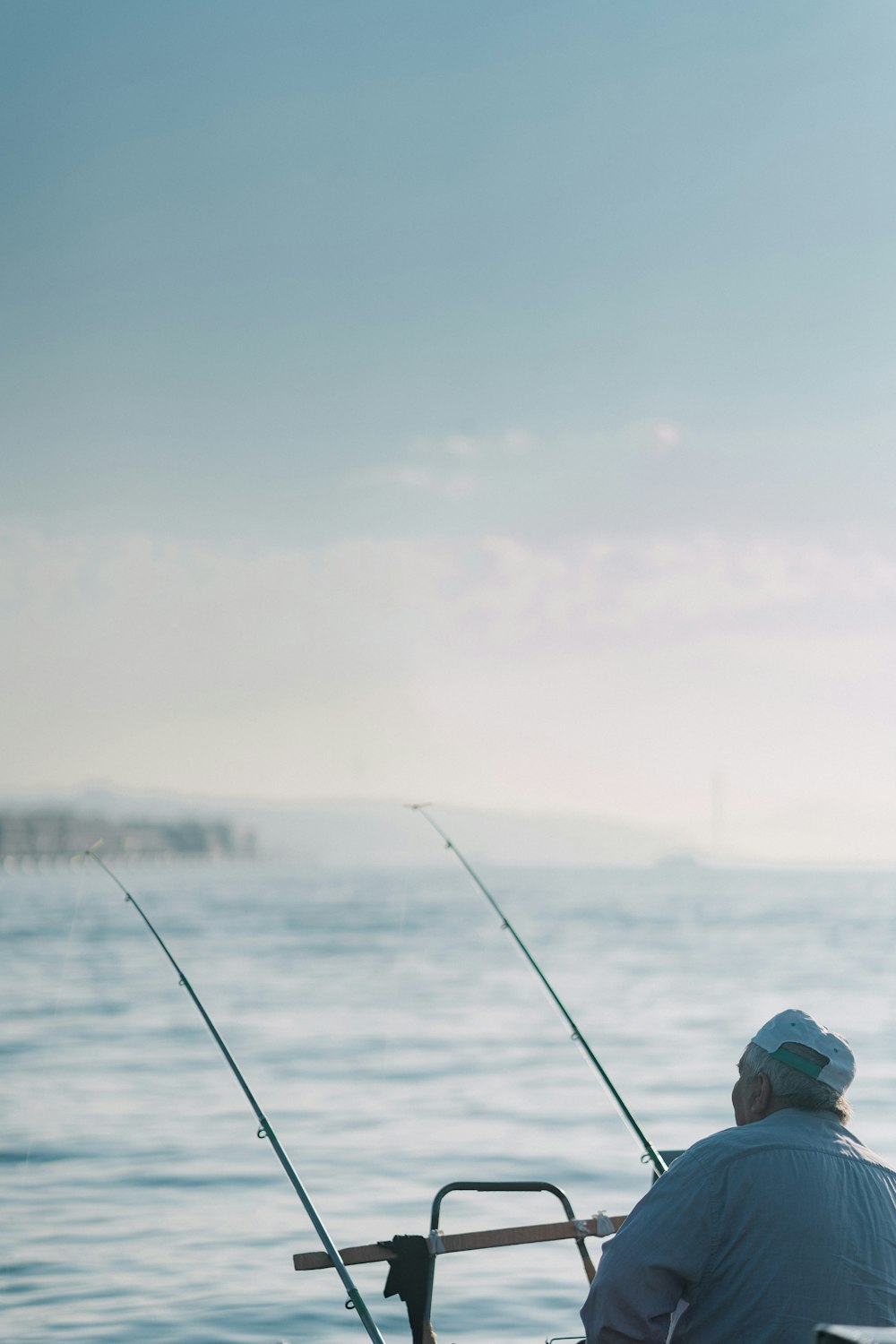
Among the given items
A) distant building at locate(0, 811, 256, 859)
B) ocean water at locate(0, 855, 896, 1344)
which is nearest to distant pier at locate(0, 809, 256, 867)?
distant building at locate(0, 811, 256, 859)

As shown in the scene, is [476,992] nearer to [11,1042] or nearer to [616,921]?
[11,1042]

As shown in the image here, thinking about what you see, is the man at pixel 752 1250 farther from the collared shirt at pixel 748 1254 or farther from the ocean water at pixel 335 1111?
the ocean water at pixel 335 1111

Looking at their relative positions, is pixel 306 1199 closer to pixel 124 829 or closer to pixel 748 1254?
pixel 748 1254

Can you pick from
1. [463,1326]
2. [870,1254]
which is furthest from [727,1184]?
[463,1326]

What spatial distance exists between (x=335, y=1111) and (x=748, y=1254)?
35.2ft

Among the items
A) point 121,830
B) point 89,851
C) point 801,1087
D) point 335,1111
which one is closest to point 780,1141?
point 801,1087

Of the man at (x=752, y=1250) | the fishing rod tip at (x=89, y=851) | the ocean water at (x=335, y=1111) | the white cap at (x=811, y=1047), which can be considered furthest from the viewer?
the ocean water at (x=335, y=1111)

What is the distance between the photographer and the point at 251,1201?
8.77 metres

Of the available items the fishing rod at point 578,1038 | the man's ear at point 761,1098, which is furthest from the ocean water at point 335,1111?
the man's ear at point 761,1098

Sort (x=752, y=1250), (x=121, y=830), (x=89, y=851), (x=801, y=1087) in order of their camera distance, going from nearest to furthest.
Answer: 1. (x=752, y=1250)
2. (x=801, y=1087)
3. (x=89, y=851)
4. (x=121, y=830)

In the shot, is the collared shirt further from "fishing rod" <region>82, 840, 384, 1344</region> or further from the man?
"fishing rod" <region>82, 840, 384, 1344</region>

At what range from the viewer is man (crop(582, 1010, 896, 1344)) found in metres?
2.29

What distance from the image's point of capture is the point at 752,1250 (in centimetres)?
229

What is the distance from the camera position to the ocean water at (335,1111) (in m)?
6.95
